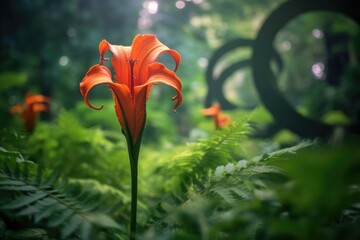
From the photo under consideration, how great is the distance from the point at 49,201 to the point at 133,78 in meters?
0.38

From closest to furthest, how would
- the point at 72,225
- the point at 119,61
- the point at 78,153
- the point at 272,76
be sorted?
the point at 72,225 → the point at 119,61 → the point at 78,153 → the point at 272,76

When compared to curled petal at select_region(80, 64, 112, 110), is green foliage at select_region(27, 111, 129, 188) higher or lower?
lower

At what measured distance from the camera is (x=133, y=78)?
34.1 inches

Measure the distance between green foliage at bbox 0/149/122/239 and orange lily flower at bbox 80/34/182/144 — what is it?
0.22 metres

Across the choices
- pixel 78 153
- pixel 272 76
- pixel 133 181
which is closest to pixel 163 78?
pixel 133 181

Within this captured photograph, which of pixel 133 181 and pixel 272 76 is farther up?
pixel 272 76

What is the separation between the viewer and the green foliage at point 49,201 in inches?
28.3

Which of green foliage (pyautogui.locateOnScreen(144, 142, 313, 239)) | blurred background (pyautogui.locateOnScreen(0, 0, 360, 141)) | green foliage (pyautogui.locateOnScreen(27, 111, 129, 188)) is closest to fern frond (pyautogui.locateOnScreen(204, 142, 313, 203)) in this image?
green foliage (pyautogui.locateOnScreen(144, 142, 313, 239))

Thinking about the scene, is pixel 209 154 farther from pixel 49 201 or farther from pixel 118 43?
pixel 118 43

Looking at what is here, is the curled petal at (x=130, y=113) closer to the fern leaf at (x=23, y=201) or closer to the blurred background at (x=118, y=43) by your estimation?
the fern leaf at (x=23, y=201)

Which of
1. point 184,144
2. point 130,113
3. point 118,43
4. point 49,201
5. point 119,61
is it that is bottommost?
point 184,144

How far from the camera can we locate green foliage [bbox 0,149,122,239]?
0.72 metres

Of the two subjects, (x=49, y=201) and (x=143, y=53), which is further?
(x=143, y=53)

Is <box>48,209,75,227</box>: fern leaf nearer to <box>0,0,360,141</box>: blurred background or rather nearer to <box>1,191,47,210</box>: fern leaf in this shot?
<box>1,191,47,210</box>: fern leaf
